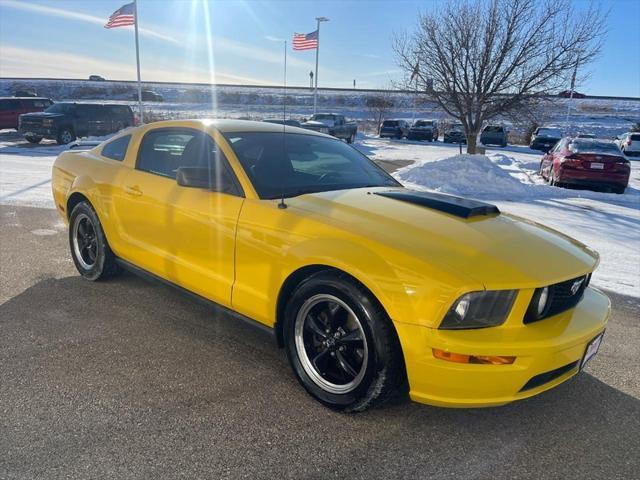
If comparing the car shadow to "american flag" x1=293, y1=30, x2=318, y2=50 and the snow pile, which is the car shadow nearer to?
the snow pile

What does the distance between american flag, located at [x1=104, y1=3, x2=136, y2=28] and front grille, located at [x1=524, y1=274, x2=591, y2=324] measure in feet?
76.2

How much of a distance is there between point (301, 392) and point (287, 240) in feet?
3.03

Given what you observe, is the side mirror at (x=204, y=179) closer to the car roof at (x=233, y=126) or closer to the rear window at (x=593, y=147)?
the car roof at (x=233, y=126)

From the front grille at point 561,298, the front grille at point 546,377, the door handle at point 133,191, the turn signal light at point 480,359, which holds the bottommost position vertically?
the front grille at point 546,377

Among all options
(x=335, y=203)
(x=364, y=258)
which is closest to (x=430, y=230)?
(x=364, y=258)

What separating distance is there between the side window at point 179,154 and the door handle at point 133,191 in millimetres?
177

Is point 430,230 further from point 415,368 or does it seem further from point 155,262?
point 155,262

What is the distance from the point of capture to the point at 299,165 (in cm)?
364

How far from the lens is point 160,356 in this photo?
3.22m

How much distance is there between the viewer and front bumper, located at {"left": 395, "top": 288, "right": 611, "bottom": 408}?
2.23 m

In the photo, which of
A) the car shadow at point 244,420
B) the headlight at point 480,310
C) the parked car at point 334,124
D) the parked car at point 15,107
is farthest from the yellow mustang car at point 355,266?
the parked car at point 15,107

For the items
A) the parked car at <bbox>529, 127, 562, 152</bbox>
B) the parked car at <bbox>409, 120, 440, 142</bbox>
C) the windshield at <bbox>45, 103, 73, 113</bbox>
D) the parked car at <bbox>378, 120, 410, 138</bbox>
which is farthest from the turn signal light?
the parked car at <bbox>378, 120, 410, 138</bbox>

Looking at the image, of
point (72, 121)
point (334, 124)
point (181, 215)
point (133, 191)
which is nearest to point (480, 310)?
point (181, 215)

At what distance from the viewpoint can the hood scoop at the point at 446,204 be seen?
119 inches
